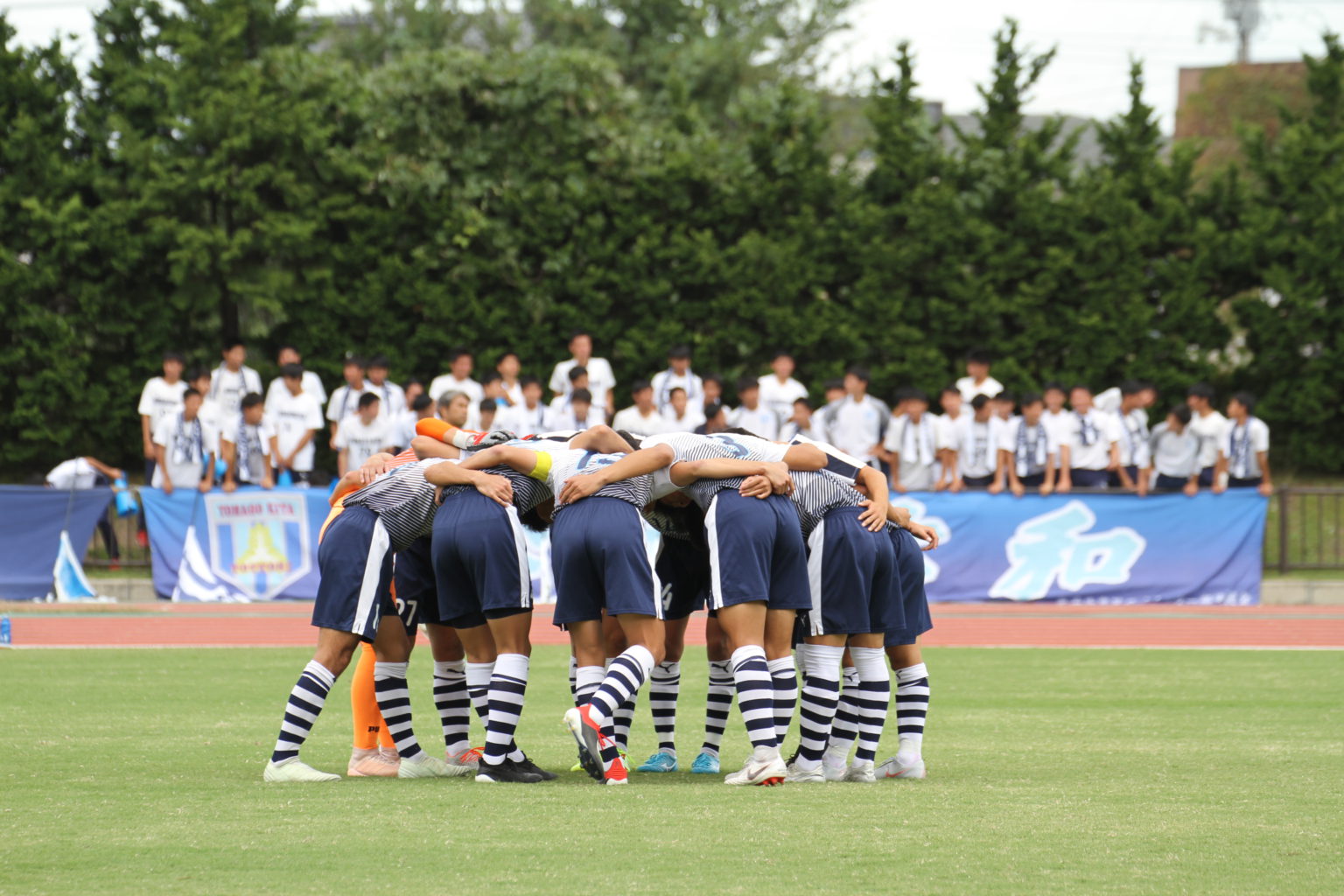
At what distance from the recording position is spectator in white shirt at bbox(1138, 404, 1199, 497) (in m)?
18.8

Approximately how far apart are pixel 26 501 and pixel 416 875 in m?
14.5

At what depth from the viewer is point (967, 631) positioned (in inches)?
619

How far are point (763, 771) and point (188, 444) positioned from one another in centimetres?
1321

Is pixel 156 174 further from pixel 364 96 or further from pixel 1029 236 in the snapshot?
pixel 1029 236

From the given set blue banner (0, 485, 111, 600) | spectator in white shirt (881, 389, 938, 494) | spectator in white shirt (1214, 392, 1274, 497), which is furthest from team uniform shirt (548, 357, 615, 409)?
spectator in white shirt (1214, 392, 1274, 497)

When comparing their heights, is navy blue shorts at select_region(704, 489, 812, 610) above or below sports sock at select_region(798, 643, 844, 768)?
above

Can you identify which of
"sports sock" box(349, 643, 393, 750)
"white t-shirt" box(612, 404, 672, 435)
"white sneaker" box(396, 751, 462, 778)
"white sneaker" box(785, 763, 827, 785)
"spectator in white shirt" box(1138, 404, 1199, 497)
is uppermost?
"white t-shirt" box(612, 404, 672, 435)

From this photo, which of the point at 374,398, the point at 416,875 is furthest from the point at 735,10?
the point at 416,875

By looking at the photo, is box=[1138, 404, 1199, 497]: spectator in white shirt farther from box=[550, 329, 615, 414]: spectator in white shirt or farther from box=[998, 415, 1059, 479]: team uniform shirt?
box=[550, 329, 615, 414]: spectator in white shirt

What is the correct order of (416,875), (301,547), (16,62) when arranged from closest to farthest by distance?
(416,875) < (301,547) < (16,62)

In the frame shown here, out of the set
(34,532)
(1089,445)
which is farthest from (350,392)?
(1089,445)

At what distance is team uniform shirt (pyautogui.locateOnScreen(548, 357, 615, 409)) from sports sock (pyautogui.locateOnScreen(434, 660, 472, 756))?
11215 millimetres

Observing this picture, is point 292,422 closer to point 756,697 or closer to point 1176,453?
point 1176,453

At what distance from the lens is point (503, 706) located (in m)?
7.20
